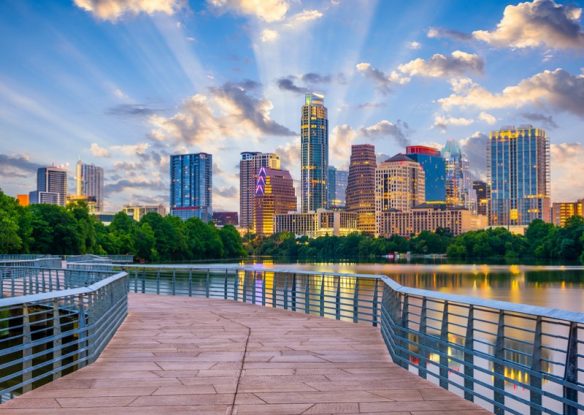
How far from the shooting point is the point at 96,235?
11700cm

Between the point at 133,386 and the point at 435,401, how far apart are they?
4.06 meters

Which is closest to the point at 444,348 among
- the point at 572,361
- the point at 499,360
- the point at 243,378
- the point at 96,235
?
the point at 499,360

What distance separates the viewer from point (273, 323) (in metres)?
18.2

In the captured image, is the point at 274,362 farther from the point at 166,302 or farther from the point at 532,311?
the point at 166,302

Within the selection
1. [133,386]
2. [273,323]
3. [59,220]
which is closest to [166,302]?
[273,323]

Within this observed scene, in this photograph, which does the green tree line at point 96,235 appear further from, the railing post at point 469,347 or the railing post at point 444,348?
the railing post at point 469,347

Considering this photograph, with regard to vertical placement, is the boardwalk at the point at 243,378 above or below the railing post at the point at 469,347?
below

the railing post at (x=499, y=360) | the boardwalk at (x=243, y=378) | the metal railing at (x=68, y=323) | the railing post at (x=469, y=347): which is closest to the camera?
the railing post at (x=499, y=360)

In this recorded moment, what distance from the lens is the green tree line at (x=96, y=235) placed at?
306 ft

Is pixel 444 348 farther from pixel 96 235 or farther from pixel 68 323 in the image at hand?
pixel 96 235

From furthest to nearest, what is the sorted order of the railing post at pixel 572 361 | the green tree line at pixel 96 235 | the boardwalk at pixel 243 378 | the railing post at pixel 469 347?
the green tree line at pixel 96 235 → the railing post at pixel 469 347 → the boardwalk at pixel 243 378 → the railing post at pixel 572 361

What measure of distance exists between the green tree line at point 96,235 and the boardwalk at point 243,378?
237 feet

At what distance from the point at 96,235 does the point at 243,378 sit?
363ft

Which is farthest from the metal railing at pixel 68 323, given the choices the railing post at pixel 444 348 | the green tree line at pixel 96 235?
the green tree line at pixel 96 235
